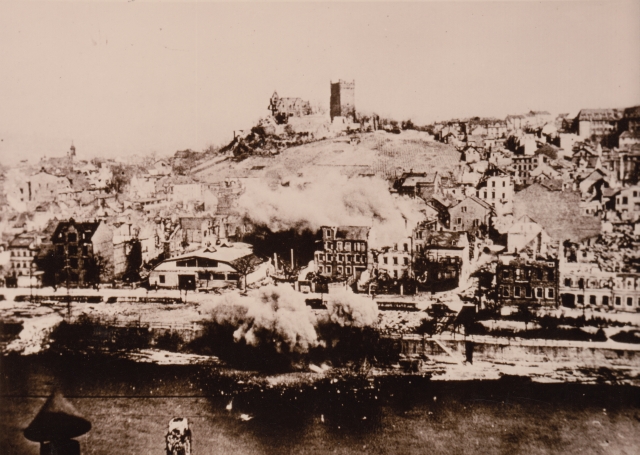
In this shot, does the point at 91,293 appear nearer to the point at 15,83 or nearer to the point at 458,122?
the point at 15,83

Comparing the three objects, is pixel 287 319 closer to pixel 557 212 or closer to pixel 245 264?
pixel 245 264

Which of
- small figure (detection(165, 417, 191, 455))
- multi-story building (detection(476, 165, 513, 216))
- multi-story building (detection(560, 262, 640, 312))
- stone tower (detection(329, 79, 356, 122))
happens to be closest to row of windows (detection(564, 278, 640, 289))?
multi-story building (detection(560, 262, 640, 312))

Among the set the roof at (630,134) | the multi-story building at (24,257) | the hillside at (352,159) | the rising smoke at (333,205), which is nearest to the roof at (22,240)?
the multi-story building at (24,257)

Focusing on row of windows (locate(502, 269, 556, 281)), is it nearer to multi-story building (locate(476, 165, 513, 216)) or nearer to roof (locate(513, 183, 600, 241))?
roof (locate(513, 183, 600, 241))

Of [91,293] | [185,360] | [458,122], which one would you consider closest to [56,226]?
[91,293]

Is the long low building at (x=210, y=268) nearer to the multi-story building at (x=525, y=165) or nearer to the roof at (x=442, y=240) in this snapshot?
the roof at (x=442, y=240)

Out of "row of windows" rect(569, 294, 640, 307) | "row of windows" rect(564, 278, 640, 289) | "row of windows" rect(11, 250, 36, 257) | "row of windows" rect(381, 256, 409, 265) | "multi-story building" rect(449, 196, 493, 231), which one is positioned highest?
"multi-story building" rect(449, 196, 493, 231)
